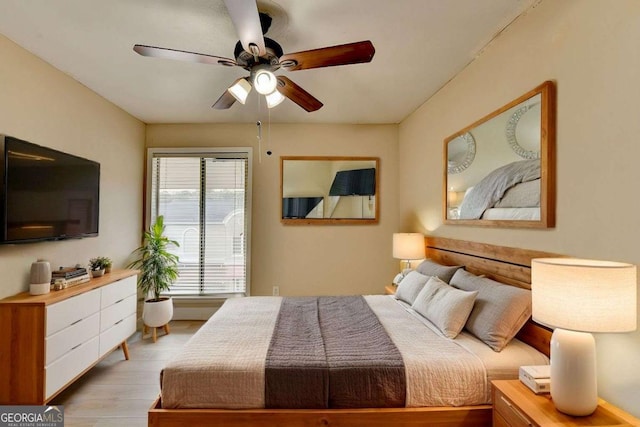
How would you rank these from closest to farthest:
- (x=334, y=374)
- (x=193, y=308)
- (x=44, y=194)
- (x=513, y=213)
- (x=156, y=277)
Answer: (x=334, y=374) < (x=513, y=213) < (x=44, y=194) < (x=156, y=277) < (x=193, y=308)

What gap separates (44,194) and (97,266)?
0.85 m

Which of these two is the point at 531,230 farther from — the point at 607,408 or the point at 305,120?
the point at 305,120

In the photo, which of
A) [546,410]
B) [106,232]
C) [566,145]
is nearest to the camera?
[546,410]

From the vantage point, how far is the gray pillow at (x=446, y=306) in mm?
1995

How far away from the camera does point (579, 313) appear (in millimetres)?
1234

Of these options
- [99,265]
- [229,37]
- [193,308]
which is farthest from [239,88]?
[193,308]

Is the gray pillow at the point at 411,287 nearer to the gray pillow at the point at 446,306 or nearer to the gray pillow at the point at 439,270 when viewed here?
the gray pillow at the point at 439,270

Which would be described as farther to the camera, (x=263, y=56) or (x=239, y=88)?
(x=239, y=88)

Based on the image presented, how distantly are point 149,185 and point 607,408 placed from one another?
4.62 metres

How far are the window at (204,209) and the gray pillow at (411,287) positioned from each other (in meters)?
2.16

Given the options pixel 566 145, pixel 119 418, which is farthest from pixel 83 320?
pixel 566 145

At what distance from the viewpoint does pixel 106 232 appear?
3.41 meters

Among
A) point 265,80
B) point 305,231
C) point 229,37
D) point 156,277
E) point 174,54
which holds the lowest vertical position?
point 156,277

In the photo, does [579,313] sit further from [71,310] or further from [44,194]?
[44,194]
